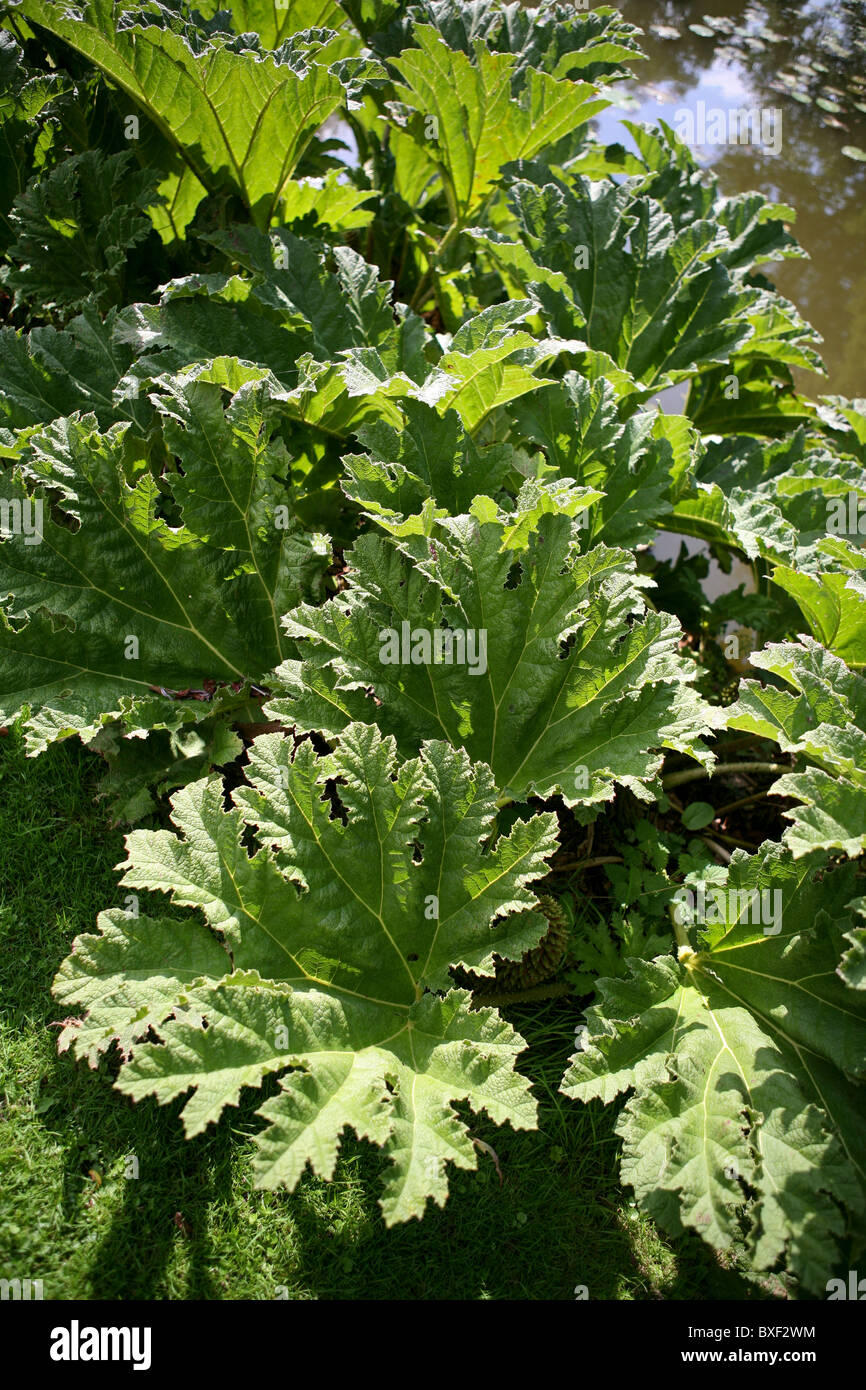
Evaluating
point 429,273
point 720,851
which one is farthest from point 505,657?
point 429,273

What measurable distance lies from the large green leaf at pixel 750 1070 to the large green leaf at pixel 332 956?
0.26 meters

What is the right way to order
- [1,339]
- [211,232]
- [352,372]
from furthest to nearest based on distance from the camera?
[211,232]
[1,339]
[352,372]

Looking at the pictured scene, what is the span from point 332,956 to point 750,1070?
909 millimetres

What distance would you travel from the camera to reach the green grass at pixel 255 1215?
1.88m

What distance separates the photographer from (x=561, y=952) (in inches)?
92.7

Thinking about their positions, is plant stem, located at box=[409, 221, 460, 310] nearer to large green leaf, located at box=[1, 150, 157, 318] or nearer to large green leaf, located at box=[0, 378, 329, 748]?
large green leaf, located at box=[1, 150, 157, 318]

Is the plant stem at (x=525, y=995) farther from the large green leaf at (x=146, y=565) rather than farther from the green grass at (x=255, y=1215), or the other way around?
the large green leaf at (x=146, y=565)

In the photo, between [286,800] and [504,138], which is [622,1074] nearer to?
[286,800]

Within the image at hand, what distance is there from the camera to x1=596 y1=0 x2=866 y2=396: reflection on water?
552cm

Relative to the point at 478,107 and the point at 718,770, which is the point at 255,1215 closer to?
the point at 718,770

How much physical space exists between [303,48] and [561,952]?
2.63 meters

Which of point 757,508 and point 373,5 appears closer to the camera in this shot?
point 757,508

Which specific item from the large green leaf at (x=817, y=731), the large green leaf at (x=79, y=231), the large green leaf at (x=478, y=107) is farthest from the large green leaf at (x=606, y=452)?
the large green leaf at (x=79, y=231)
